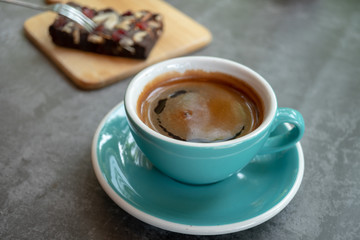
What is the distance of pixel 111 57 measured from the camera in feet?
3.99

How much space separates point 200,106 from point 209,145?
19cm

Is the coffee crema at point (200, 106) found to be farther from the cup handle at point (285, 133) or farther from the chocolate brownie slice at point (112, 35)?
the chocolate brownie slice at point (112, 35)

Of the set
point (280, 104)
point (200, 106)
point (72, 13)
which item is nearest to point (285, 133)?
point (200, 106)

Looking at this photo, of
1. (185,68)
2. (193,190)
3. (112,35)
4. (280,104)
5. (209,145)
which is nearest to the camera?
(209,145)

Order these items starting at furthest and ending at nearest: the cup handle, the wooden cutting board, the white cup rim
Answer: the wooden cutting board, the cup handle, the white cup rim

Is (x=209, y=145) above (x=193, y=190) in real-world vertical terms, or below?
above

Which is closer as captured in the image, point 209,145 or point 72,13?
point 209,145

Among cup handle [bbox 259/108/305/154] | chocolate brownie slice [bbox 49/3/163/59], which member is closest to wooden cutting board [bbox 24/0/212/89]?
chocolate brownie slice [bbox 49/3/163/59]

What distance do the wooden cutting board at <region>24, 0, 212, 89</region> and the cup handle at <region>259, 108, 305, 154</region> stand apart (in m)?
0.55

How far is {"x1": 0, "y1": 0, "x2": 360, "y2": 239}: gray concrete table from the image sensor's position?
73 cm

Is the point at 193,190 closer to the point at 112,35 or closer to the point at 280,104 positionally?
the point at 280,104

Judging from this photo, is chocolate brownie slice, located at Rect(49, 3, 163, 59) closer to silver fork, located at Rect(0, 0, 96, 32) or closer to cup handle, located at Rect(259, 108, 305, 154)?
silver fork, located at Rect(0, 0, 96, 32)

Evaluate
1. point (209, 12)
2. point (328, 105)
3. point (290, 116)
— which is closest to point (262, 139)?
point (290, 116)

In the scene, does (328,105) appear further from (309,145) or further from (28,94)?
(28,94)
